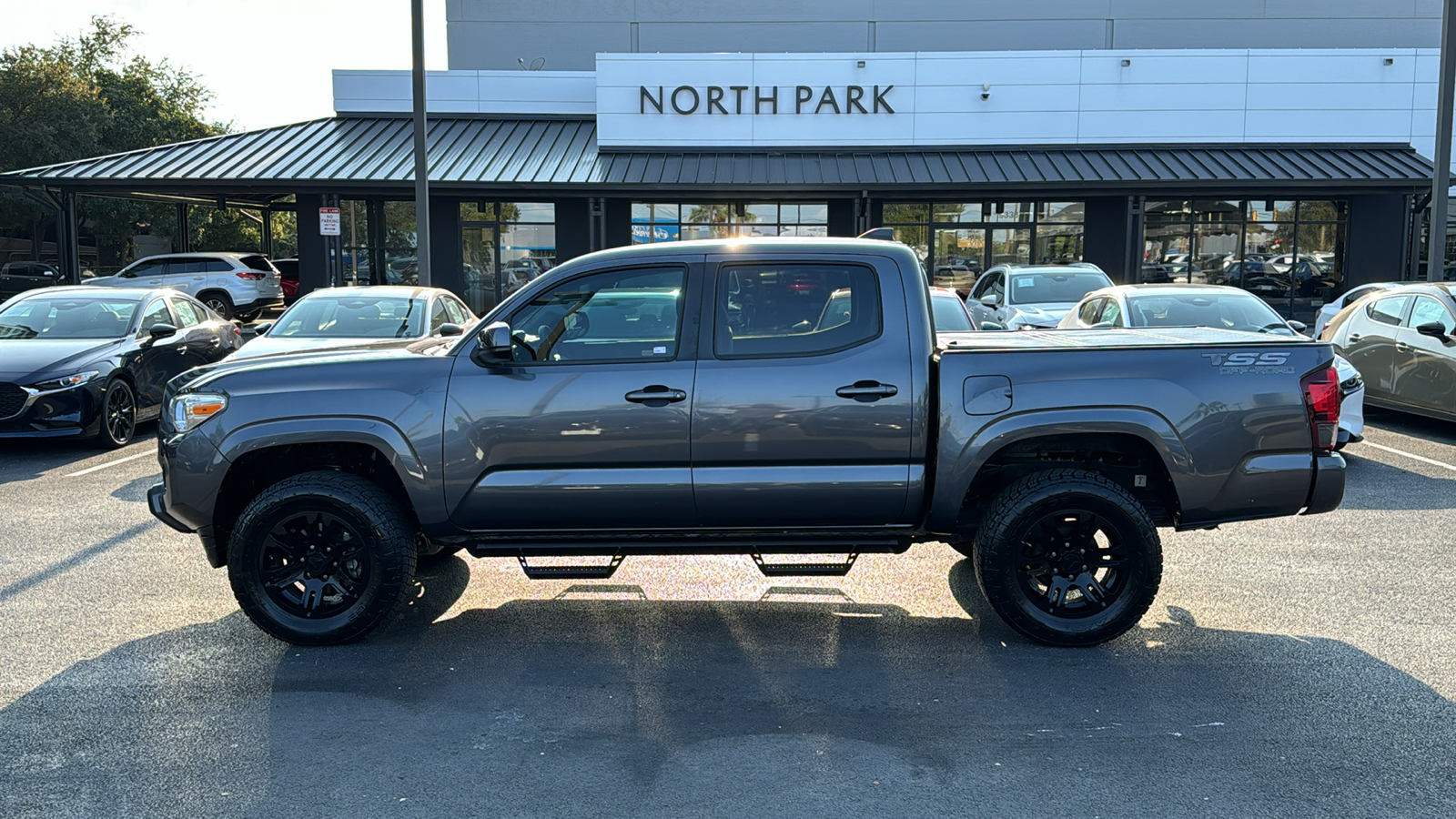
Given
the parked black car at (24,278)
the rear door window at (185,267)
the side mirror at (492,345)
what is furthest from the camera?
the parked black car at (24,278)

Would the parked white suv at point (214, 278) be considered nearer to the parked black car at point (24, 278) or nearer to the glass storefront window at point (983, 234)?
the parked black car at point (24, 278)

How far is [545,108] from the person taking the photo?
84.4ft

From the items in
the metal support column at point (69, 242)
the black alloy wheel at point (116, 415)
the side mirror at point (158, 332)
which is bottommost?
the black alloy wheel at point (116, 415)

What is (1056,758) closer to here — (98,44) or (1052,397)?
(1052,397)

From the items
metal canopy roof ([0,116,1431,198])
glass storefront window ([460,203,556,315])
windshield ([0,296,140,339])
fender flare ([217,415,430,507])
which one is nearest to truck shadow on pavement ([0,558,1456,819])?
Result: fender flare ([217,415,430,507])

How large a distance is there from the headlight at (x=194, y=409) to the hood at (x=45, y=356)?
6.09 m

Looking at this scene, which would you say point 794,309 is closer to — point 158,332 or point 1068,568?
point 1068,568

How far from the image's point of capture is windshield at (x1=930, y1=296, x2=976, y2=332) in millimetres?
11016

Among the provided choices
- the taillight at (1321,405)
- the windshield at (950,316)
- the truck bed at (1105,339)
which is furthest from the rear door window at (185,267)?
the taillight at (1321,405)

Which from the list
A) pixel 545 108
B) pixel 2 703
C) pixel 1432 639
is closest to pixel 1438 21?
pixel 545 108

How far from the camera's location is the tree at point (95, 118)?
37.3m

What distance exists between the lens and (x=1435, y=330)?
10461 mm

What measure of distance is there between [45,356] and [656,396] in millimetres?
8320

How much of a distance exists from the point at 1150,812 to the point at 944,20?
28925 millimetres
